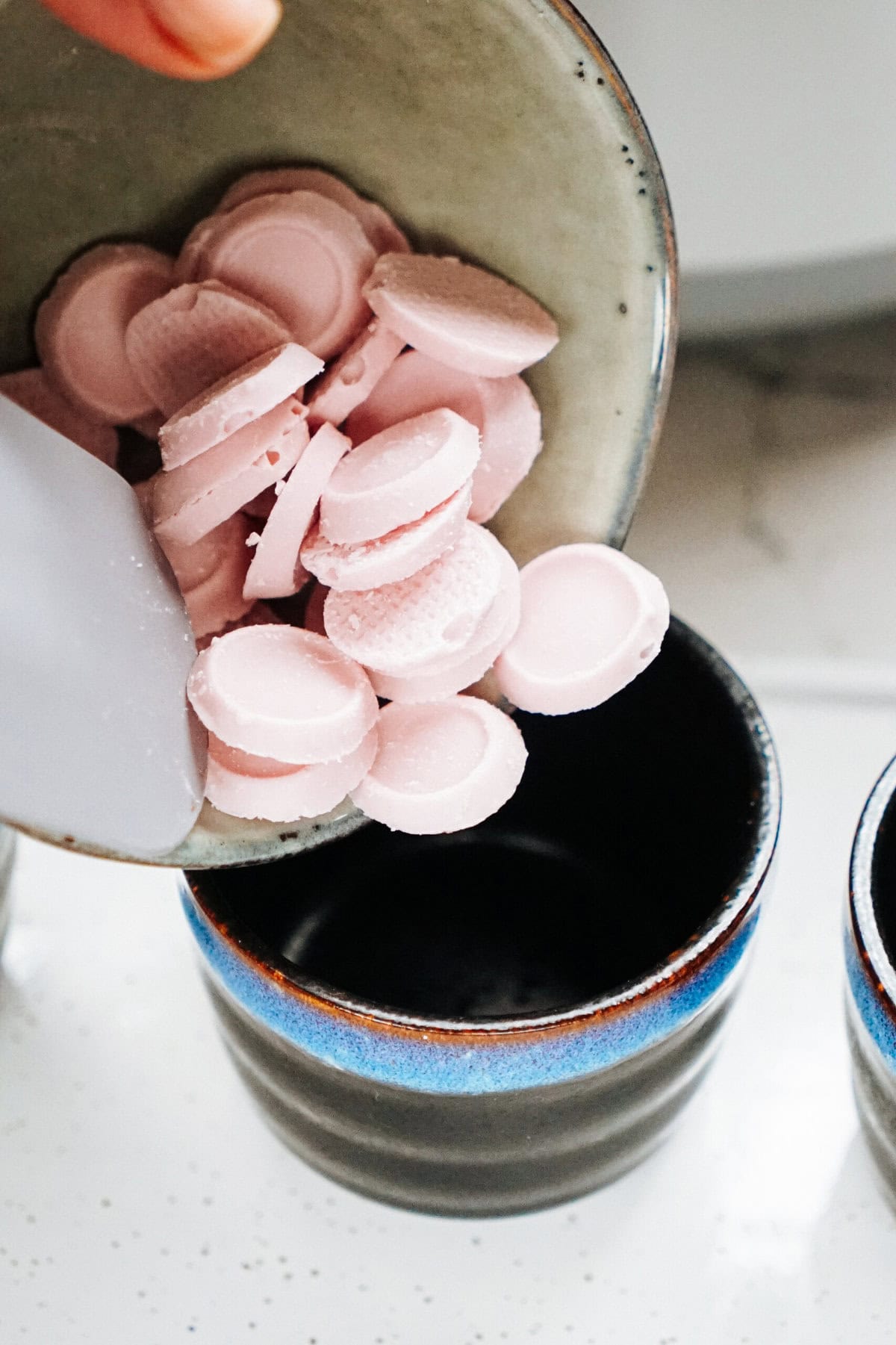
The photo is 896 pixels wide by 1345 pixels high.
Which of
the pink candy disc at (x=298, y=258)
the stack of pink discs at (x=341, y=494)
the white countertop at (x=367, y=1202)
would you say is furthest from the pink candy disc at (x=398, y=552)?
the white countertop at (x=367, y=1202)

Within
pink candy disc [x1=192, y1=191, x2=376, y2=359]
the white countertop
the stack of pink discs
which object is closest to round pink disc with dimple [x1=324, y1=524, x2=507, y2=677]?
the stack of pink discs

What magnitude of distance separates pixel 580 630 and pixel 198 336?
0.58ft

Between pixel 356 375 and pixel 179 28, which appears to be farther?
pixel 356 375

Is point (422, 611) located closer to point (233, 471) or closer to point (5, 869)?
point (233, 471)

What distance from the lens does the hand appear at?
0.33 meters

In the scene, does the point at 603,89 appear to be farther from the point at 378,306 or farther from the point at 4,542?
the point at 4,542

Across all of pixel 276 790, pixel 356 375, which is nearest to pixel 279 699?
pixel 276 790

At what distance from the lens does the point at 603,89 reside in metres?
0.41

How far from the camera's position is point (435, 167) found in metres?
0.47

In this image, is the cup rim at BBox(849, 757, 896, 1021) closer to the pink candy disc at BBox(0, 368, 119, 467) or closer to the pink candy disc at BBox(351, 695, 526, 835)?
the pink candy disc at BBox(351, 695, 526, 835)

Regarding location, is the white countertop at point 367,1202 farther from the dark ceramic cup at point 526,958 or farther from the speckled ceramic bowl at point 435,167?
the speckled ceramic bowl at point 435,167

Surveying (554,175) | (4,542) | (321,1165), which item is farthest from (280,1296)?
(554,175)

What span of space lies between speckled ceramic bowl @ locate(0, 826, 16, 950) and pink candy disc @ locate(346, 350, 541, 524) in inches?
9.2

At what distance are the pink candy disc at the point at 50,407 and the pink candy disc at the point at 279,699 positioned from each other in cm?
12
